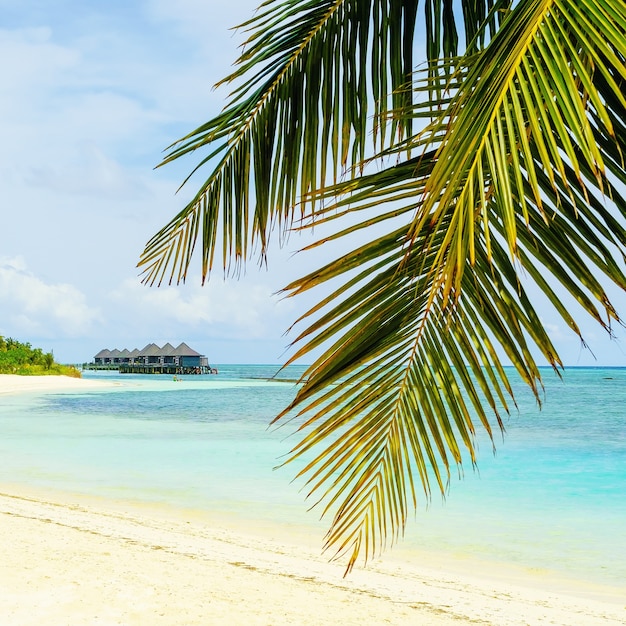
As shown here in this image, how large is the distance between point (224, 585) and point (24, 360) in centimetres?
5255

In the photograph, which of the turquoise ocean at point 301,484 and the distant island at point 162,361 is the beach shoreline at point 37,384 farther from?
the distant island at point 162,361

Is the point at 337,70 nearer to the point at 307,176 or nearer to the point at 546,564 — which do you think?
the point at 307,176

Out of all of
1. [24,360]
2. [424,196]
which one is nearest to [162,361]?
[24,360]

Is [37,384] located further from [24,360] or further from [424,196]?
[424,196]

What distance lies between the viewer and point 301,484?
13742 mm

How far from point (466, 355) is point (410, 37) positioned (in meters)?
1.31

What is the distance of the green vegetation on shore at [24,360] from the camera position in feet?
166

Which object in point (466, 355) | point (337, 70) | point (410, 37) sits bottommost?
point (466, 355)

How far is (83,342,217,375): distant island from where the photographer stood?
95.6 meters

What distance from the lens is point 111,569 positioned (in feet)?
18.1

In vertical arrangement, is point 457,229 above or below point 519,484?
above

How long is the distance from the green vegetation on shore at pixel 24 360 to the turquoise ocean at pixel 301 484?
960 inches

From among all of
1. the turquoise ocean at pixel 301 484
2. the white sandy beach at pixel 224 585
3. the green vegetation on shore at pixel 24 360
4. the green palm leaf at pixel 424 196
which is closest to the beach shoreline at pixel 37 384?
the green vegetation on shore at pixel 24 360

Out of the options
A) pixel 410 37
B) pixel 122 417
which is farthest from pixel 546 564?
pixel 122 417
